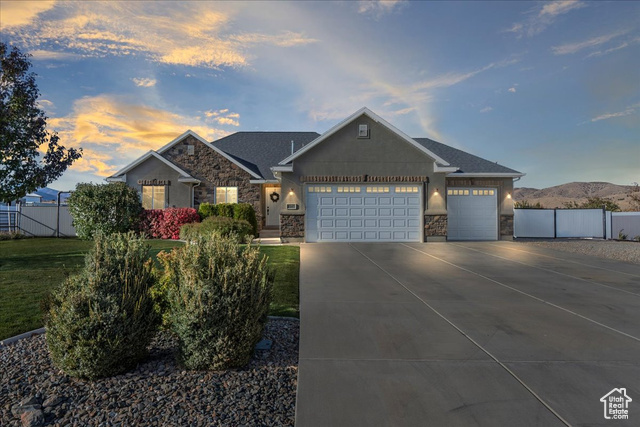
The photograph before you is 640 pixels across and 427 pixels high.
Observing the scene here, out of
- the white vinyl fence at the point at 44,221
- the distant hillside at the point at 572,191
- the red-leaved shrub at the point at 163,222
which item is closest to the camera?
the red-leaved shrub at the point at 163,222

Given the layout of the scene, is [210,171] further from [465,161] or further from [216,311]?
[216,311]

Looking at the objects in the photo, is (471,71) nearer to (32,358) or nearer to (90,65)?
(90,65)

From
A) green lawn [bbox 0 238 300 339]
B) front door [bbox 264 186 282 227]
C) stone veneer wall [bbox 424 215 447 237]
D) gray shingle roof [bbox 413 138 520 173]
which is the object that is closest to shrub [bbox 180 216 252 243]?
green lawn [bbox 0 238 300 339]

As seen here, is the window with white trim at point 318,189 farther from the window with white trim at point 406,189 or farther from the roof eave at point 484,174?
the roof eave at point 484,174

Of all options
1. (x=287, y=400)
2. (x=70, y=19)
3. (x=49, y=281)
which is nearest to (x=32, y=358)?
(x=287, y=400)

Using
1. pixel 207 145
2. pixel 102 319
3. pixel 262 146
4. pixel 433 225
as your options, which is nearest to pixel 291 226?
pixel 433 225

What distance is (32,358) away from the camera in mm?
4027

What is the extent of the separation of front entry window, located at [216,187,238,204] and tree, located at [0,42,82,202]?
857 centimetres

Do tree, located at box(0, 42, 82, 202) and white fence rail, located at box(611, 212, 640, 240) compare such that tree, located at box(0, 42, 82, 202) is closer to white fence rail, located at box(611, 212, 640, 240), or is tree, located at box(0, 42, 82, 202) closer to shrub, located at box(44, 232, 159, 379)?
shrub, located at box(44, 232, 159, 379)

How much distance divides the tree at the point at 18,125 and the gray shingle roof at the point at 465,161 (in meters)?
17.5

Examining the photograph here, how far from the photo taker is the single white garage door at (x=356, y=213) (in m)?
16.1

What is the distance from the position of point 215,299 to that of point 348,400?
1.62m

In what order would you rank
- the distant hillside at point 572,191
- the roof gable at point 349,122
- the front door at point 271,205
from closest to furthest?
the roof gable at point 349,122 → the front door at point 271,205 → the distant hillside at point 572,191

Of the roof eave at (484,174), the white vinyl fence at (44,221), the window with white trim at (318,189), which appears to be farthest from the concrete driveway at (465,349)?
the white vinyl fence at (44,221)
